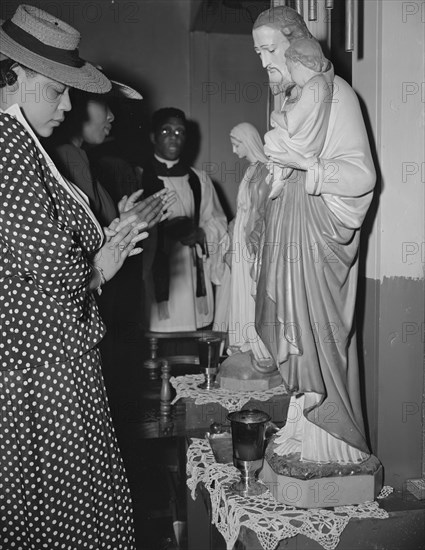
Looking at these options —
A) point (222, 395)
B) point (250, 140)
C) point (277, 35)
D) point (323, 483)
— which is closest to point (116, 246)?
point (277, 35)

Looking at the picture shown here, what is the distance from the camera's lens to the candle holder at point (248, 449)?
1.53 metres

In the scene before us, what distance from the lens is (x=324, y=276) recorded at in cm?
144

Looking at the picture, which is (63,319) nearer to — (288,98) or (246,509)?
(246,509)

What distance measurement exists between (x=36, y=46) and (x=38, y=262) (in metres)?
0.45

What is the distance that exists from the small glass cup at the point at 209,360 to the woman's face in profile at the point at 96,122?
0.88 metres

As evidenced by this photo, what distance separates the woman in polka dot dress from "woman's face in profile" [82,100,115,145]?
43.1 inches

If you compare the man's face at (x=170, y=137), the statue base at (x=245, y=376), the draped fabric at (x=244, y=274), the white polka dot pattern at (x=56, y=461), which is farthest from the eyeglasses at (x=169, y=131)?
the white polka dot pattern at (x=56, y=461)

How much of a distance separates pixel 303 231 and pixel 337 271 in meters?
0.12

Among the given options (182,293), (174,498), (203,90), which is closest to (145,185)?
(182,293)

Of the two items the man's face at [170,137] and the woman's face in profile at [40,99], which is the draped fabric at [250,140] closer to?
the man's face at [170,137]

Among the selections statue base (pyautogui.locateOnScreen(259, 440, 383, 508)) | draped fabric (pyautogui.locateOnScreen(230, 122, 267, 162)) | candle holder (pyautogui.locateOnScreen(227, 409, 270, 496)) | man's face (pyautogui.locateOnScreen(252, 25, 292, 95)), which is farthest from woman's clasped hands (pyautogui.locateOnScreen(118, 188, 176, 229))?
draped fabric (pyautogui.locateOnScreen(230, 122, 267, 162))

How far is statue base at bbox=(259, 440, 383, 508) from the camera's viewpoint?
1459 millimetres

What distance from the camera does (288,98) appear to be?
1.51 m

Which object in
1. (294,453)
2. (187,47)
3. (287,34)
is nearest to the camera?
(287,34)
